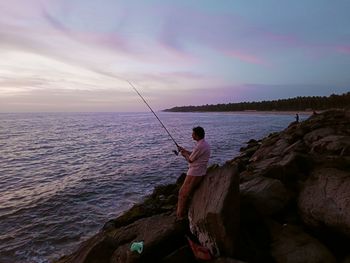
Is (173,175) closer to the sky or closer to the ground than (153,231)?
closer to the ground

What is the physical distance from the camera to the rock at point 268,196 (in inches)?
268

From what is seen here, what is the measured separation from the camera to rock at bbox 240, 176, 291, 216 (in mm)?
6812

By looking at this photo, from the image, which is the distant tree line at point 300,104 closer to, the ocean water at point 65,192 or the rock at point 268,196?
the ocean water at point 65,192

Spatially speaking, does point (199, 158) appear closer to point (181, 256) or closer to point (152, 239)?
point (152, 239)

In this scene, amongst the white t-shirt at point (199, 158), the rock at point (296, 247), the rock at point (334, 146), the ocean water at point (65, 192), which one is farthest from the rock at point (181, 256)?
the rock at point (334, 146)

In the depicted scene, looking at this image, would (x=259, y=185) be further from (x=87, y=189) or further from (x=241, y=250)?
(x=87, y=189)

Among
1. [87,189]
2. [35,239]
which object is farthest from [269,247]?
[87,189]

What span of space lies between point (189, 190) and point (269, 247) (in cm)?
195

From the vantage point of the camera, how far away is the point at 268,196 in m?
7.00

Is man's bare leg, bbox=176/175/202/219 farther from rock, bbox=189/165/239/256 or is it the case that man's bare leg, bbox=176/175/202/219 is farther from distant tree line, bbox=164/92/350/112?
distant tree line, bbox=164/92/350/112

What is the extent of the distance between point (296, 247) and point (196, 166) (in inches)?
96.2

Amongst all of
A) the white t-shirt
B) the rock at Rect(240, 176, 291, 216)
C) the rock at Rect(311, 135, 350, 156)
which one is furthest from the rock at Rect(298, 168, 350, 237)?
the rock at Rect(311, 135, 350, 156)

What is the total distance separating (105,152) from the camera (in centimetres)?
2964

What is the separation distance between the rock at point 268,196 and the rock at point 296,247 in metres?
0.49
